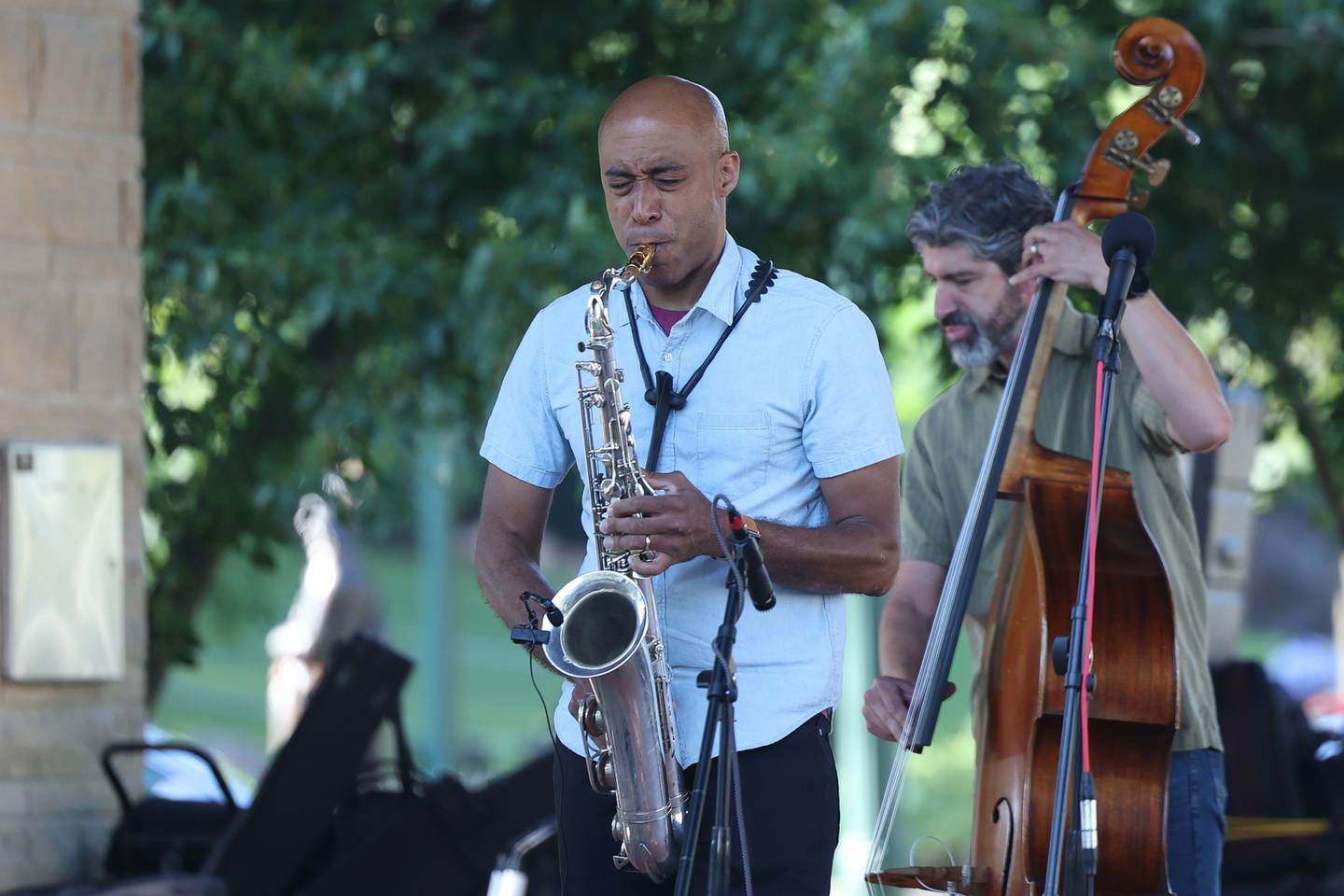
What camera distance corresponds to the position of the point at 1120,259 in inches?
111

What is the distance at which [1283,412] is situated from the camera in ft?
22.9

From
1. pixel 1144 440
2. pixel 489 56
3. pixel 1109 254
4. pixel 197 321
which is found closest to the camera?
pixel 1109 254

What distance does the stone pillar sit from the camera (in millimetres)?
4469

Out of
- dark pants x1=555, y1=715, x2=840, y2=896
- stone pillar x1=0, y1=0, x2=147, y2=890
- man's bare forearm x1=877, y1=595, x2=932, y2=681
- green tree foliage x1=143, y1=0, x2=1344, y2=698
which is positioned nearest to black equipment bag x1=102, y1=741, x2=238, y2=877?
stone pillar x1=0, y1=0, x2=147, y2=890

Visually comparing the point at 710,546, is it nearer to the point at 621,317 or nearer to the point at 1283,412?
the point at 621,317

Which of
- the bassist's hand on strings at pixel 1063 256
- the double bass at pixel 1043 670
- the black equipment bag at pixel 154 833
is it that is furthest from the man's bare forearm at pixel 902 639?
the black equipment bag at pixel 154 833

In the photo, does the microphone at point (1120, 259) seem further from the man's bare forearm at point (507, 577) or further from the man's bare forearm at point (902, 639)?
the man's bare forearm at point (507, 577)

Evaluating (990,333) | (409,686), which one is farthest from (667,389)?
(409,686)

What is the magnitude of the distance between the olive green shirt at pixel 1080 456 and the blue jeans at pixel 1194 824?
0.13 ft

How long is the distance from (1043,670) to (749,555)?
0.75m

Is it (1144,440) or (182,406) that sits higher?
(182,406)

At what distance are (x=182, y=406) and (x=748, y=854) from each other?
161 inches

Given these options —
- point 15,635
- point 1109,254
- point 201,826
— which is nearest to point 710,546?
point 1109,254

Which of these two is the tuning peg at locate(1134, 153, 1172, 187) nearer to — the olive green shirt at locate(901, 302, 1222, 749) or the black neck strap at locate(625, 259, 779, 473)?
the olive green shirt at locate(901, 302, 1222, 749)
